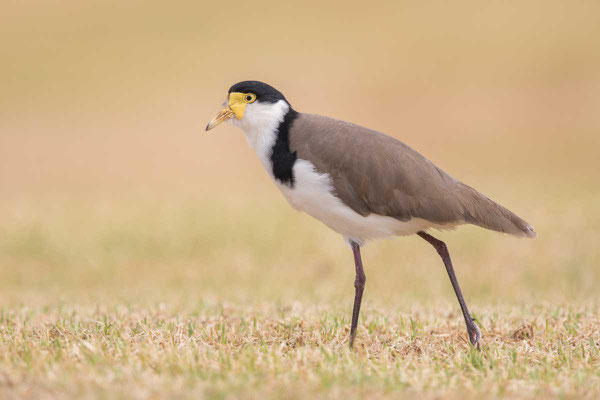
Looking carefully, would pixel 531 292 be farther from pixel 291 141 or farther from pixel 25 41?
pixel 25 41

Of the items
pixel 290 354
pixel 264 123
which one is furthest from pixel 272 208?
pixel 290 354

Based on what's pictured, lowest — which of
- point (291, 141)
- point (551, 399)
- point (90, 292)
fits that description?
point (90, 292)

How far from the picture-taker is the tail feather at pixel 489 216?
5426 mm

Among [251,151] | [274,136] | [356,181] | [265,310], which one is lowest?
[265,310]

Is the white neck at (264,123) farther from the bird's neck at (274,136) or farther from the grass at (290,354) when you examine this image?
the grass at (290,354)

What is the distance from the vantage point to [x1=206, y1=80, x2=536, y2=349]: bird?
17.3 ft

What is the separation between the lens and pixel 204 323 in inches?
240

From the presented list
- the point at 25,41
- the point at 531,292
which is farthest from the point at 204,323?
the point at 25,41

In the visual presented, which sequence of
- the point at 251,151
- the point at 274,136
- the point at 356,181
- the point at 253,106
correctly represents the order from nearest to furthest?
the point at 356,181, the point at 274,136, the point at 253,106, the point at 251,151

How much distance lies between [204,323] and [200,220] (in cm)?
680

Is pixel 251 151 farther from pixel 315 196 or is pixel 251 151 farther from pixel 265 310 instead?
pixel 315 196

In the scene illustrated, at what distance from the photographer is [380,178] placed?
5.29 meters

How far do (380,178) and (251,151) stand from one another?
16.9m

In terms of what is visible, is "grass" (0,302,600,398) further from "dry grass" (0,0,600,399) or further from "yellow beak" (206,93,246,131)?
"yellow beak" (206,93,246,131)
